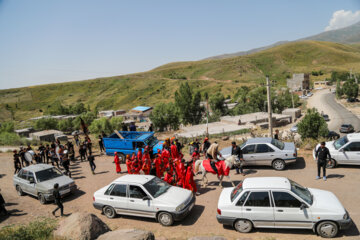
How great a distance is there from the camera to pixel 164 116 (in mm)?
58688

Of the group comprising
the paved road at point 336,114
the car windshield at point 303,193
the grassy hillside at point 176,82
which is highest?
the grassy hillside at point 176,82

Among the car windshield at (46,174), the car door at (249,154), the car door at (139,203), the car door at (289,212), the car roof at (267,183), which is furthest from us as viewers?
the car door at (249,154)

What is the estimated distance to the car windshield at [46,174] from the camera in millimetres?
12330

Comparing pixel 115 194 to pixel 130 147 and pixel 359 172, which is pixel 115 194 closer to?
pixel 130 147

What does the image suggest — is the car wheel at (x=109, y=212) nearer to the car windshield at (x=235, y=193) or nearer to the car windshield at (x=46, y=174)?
the car windshield at (x=235, y=193)

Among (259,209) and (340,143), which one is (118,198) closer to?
(259,209)

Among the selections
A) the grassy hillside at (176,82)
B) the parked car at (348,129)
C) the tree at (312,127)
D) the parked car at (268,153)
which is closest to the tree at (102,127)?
the tree at (312,127)

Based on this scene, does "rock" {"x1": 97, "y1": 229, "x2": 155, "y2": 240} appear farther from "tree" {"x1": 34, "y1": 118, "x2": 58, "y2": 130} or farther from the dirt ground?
"tree" {"x1": 34, "y1": 118, "x2": 58, "y2": 130}

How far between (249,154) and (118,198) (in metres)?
7.34

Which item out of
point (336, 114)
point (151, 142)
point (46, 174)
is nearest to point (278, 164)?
point (151, 142)

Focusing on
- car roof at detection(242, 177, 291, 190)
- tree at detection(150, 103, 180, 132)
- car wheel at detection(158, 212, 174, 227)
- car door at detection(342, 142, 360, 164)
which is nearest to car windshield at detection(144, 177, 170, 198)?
car wheel at detection(158, 212, 174, 227)

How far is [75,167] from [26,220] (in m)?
7.33

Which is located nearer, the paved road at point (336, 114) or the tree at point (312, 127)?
the tree at point (312, 127)

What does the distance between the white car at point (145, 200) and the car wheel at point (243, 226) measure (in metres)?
1.76
